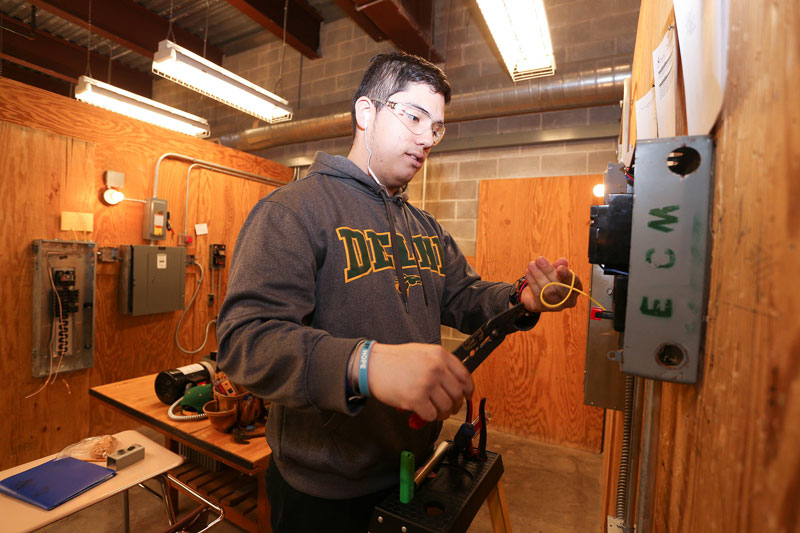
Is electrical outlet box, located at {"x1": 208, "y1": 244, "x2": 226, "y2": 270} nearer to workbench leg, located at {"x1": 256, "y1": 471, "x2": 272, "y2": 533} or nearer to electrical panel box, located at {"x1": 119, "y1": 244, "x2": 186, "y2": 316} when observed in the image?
electrical panel box, located at {"x1": 119, "y1": 244, "x2": 186, "y2": 316}

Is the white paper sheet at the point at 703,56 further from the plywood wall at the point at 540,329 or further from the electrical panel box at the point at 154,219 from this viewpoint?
the electrical panel box at the point at 154,219

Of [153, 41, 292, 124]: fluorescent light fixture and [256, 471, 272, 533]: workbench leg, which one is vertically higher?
Result: [153, 41, 292, 124]: fluorescent light fixture

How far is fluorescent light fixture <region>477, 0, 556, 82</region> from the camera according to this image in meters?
2.16

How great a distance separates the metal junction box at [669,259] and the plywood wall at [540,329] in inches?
113

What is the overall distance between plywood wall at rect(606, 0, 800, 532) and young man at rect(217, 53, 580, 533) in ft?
1.22

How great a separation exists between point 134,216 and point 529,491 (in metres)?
3.86

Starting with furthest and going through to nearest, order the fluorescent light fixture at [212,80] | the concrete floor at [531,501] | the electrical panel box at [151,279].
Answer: the electrical panel box at [151,279] → the fluorescent light fixture at [212,80] → the concrete floor at [531,501]

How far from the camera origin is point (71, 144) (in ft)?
9.84

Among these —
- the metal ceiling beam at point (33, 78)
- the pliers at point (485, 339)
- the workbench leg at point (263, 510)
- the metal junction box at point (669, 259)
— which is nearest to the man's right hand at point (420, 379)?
the pliers at point (485, 339)

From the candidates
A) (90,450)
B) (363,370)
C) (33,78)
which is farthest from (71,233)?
(33,78)

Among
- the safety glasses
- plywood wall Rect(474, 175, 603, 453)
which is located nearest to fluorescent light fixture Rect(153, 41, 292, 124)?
plywood wall Rect(474, 175, 603, 453)

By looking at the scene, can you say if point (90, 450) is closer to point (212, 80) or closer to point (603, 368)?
point (603, 368)

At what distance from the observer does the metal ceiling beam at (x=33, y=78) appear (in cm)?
525

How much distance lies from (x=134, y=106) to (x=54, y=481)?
126 inches
